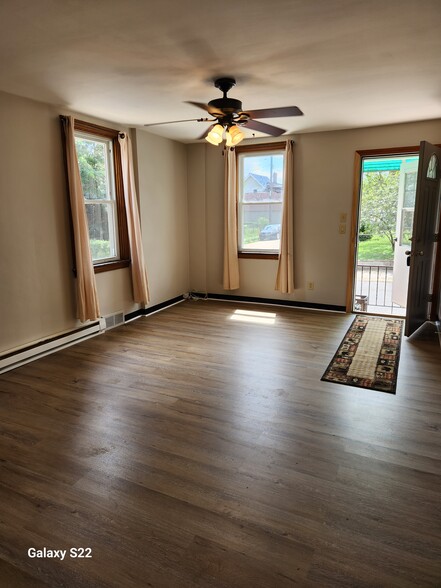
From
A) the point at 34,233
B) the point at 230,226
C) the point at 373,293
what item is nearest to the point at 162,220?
the point at 230,226

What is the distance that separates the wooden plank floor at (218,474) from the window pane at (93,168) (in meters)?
2.00

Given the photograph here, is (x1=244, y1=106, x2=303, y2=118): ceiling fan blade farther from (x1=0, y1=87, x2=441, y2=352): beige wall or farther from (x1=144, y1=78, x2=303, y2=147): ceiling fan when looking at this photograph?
(x1=0, y1=87, x2=441, y2=352): beige wall

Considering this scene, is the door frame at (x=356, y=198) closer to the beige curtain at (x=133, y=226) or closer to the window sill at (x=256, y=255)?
the window sill at (x=256, y=255)

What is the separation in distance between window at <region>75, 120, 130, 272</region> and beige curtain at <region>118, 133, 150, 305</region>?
90 millimetres

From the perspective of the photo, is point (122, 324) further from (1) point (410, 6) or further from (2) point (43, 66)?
(1) point (410, 6)

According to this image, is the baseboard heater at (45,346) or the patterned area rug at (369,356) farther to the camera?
the baseboard heater at (45,346)

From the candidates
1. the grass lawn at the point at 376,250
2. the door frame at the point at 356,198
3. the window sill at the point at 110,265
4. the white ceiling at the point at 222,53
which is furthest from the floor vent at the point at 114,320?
the grass lawn at the point at 376,250

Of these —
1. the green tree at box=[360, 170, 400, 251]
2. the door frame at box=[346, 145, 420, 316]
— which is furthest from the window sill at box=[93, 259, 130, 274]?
the green tree at box=[360, 170, 400, 251]

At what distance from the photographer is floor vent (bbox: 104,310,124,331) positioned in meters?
4.75

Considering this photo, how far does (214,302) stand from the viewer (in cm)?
610

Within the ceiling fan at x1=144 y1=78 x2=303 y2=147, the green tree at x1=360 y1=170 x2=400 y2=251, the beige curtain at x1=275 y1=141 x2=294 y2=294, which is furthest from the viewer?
the green tree at x1=360 y1=170 x2=400 y2=251

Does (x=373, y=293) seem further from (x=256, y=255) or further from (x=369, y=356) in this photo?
(x=369, y=356)

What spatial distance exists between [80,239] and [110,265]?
718mm

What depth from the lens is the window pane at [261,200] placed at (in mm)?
5578
